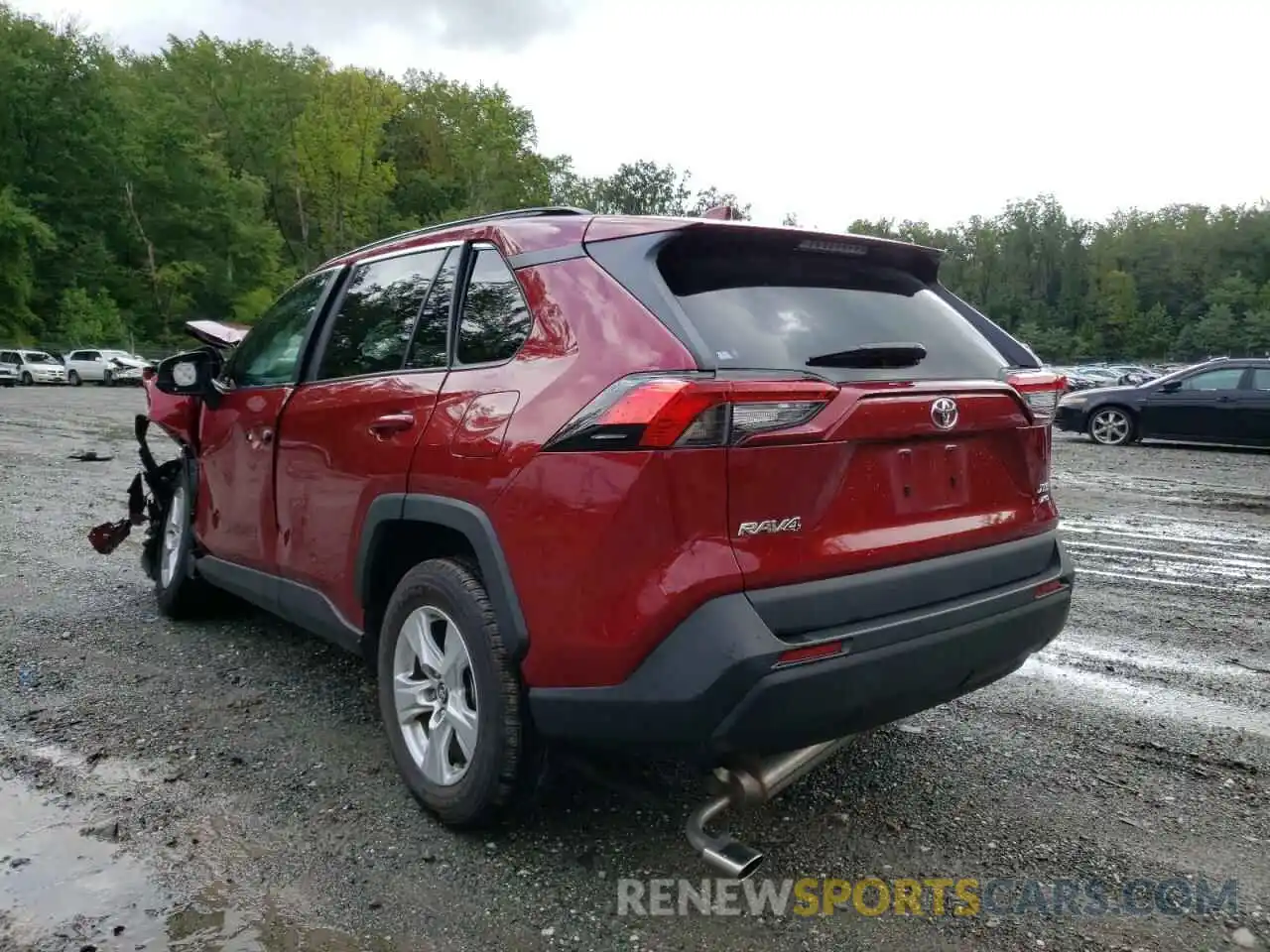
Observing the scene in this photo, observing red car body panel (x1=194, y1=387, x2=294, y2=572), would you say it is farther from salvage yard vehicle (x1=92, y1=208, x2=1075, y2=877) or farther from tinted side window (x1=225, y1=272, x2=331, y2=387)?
salvage yard vehicle (x1=92, y1=208, x2=1075, y2=877)

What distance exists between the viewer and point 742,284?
270cm

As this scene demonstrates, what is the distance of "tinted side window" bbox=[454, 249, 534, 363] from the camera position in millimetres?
2832

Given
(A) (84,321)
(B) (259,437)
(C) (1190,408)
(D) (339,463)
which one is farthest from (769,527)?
(A) (84,321)

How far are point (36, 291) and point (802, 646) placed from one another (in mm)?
55007

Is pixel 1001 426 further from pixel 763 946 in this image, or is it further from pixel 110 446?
pixel 110 446

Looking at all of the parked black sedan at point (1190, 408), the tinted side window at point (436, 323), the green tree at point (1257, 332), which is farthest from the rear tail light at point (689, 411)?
the green tree at point (1257, 332)

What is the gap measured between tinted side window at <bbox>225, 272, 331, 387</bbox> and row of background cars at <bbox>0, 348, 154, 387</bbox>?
3955 centimetres

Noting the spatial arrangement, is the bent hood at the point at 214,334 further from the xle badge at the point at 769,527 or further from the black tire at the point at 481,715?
the xle badge at the point at 769,527

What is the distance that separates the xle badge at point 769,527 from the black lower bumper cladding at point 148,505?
389cm

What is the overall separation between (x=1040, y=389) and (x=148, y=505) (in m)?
4.76

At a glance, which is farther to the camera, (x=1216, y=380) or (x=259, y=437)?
(x=1216, y=380)

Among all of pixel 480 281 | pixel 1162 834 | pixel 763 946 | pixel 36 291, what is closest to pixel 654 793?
pixel 763 946

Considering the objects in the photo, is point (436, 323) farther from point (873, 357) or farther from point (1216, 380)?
point (1216, 380)

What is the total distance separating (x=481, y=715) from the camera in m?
2.70
